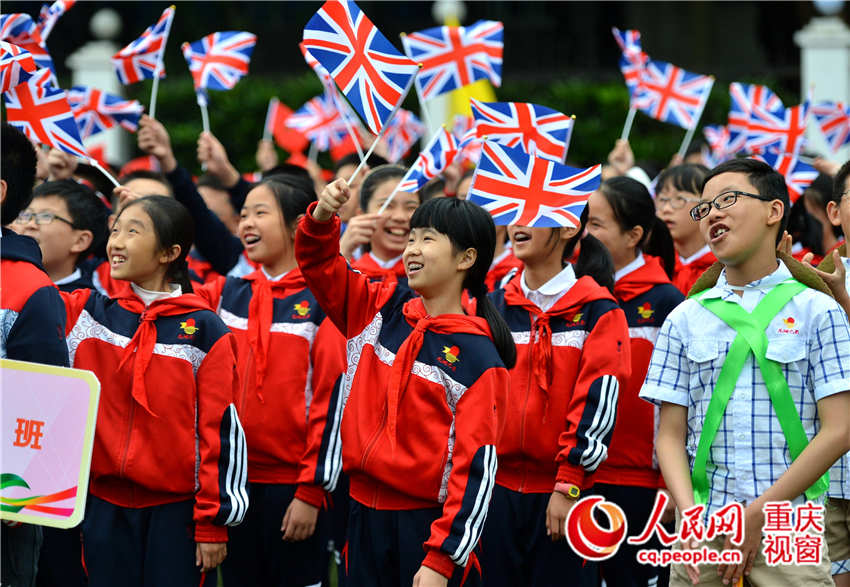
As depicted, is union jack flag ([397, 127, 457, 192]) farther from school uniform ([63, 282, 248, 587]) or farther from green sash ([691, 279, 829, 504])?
green sash ([691, 279, 829, 504])

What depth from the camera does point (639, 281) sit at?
5.57m

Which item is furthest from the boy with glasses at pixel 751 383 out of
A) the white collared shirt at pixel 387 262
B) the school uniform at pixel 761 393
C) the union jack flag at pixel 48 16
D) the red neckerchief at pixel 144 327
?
the union jack flag at pixel 48 16

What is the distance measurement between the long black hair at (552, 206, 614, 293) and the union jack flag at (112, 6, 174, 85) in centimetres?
297

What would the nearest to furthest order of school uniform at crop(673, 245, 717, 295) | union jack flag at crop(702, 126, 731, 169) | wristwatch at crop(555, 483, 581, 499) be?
wristwatch at crop(555, 483, 581, 499)
school uniform at crop(673, 245, 717, 295)
union jack flag at crop(702, 126, 731, 169)

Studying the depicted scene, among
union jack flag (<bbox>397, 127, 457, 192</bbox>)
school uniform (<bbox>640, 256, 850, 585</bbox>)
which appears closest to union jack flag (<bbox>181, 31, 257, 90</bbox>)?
union jack flag (<bbox>397, 127, 457, 192</bbox>)

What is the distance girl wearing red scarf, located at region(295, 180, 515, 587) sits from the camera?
4000mm

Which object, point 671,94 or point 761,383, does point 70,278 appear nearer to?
point 761,383

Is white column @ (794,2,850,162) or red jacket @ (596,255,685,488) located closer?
red jacket @ (596,255,685,488)

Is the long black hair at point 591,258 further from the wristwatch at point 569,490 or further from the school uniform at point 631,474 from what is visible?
the wristwatch at point 569,490

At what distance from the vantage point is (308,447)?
5012mm

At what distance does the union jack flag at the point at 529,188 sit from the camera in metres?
4.98

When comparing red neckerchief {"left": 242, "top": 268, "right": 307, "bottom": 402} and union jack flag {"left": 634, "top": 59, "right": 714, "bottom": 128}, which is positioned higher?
union jack flag {"left": 634, "top": 59, "right": 714, "bottom": 128}

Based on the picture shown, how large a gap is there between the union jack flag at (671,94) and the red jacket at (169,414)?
4929 mm

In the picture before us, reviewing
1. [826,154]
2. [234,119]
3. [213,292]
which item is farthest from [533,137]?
[234,119]
